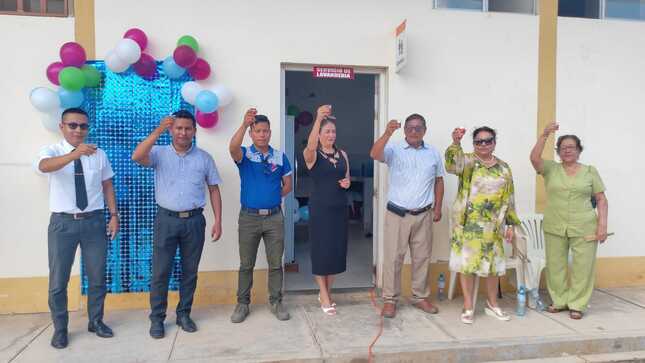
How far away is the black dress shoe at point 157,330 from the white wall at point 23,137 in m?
1.52

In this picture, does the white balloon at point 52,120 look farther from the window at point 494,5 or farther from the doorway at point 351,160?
the window at point 494,5

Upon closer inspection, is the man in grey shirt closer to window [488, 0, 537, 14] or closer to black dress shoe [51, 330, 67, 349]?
black dress shoe [51, 330, 67, 349]

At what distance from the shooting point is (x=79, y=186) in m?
3.85

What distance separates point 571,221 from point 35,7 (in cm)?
558

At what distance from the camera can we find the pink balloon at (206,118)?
15.2 feet

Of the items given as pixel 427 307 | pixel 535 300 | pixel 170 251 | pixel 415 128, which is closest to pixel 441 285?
pixel 427 307

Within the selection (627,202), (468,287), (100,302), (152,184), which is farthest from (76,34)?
(627,202)

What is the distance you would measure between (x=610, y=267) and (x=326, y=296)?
355cm

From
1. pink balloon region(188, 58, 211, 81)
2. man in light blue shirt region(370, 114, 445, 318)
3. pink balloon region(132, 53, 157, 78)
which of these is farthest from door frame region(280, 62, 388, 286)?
pink balloon region(132, 53, 157, 78)

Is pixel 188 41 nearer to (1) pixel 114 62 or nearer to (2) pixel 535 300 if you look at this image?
(1) pixel 114 62

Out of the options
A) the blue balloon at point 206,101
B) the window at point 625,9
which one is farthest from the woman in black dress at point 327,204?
the window at point 625,9

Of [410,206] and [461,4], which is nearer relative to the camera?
[410,206]

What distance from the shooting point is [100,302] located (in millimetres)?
4059

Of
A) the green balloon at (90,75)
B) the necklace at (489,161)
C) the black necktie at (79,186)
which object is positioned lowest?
the black necktie at (79,186)
